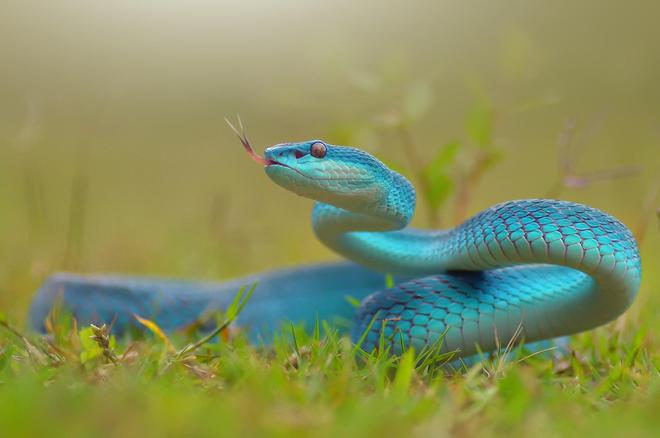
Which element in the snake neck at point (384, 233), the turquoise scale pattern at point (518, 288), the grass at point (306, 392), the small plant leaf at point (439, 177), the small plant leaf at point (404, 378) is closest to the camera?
the grass at point (306, 392)

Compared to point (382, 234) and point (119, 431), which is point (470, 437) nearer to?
point (119, 431)

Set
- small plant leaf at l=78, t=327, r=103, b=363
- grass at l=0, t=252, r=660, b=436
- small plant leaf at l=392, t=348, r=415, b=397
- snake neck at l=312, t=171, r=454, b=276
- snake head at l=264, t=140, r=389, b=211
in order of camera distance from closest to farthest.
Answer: grass at l=0, t=252, r=660, b=436 → small plant leaf at l=392, t=348, r=415, b=397 → small plant leaf at l=78, t=327, r=103, b=363 → snake head at l=264, t=140, r=389, b=211 → snake neck at l=312, t=171, r=454, b=276

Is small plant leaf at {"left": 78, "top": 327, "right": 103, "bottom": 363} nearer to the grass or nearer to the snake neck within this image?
the grass

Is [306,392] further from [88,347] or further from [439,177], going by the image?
[439,177]

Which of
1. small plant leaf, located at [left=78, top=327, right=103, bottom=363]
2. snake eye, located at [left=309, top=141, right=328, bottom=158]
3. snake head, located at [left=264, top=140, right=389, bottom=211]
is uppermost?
snake eye, located at [left=309, top=141, right=328, bottom=158]

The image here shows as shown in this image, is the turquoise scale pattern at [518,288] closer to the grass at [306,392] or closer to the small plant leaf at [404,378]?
the grass at [306,392]

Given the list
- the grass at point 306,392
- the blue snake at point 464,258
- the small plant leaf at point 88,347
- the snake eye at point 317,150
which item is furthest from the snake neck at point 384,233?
the small plant leaf at point 88,347

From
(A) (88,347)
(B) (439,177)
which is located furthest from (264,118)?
(A) (88,347)

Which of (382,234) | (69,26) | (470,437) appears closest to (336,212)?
(382,234)

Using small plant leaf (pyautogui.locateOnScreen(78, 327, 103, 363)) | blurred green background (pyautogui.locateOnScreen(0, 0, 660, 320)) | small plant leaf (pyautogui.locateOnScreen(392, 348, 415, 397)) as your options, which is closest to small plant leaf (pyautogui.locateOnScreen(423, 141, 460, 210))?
blurred green background (pyautogui.locateOnScreen(0, 0, 660, 320))
